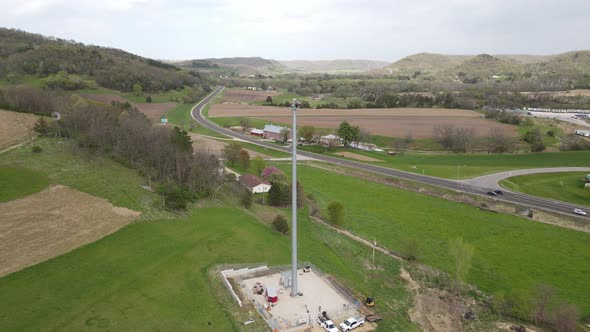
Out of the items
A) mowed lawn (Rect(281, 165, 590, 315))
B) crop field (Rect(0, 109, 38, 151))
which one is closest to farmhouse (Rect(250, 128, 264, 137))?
mowed lawn (Rect(281, 165, 590, 315))

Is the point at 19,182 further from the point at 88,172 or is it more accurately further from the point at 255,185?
the point at 255,185

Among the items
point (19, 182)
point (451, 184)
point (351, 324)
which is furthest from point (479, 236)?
point (19, 182)

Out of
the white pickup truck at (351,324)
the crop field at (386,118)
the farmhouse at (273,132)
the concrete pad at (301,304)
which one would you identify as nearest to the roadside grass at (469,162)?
the farmhouse at (273,132)

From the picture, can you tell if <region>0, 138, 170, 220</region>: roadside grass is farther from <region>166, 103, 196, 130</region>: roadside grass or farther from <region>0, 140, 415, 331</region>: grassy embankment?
<region>166, 103, 196, 130</region>: roadside grass

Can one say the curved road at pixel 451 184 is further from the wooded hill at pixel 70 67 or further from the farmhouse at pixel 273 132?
the wooded hill at pixel 70 67

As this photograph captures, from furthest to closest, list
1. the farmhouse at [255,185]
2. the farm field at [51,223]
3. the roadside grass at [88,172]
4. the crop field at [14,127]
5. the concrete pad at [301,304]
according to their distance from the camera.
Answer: the farmhouse at [255,185], the crop field at [14,127], the roadside grass at [88,172], the farm field at [51,223], the concrete pad at [301,304]

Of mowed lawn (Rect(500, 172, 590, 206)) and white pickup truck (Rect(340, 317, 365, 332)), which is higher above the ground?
mowed lawn (Rect(500, 172, 590, 206))
